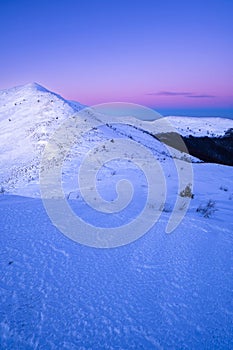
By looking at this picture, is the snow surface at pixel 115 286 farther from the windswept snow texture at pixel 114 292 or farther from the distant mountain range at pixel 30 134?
the distant mountain range at pixel 30 134

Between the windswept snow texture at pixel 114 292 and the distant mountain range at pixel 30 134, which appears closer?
the windswept snow texture at pixel 114 292

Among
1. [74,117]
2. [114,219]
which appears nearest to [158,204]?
[114,219]

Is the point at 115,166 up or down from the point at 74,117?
down

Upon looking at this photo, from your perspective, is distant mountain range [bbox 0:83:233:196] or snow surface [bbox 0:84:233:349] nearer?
snow surface [bbox 0:84:233:349]

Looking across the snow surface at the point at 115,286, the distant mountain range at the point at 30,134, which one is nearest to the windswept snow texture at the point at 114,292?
the snow surface at the point at 115,286

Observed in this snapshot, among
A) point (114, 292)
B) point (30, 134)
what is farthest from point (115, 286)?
point (30, 134)

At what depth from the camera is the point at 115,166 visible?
8.06 metres

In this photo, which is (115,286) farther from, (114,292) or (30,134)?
(30,134)

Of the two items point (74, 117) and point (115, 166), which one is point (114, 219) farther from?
point (74, 117)

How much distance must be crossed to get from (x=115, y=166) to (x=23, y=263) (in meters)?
6.13

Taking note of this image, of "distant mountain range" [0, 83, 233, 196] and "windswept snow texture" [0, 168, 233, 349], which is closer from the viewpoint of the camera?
"windswept snow texture" [0, 168, 233, 349]

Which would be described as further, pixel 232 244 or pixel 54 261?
pixel 232 244

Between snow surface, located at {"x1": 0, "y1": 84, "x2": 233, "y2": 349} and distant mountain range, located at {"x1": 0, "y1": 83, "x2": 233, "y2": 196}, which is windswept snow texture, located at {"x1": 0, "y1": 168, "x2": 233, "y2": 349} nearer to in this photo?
snow surface, located at {"x1": 0, "y1": 84, "x2": 233, "y2": 349}

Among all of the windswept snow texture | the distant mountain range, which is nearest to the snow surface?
the windswept snow texture
